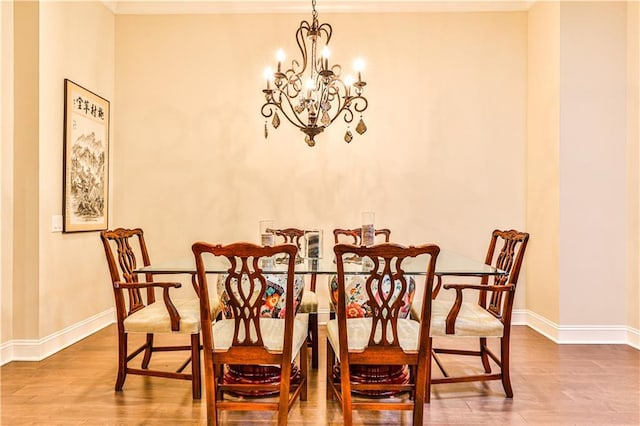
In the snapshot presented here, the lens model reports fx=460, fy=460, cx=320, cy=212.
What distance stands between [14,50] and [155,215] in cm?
181

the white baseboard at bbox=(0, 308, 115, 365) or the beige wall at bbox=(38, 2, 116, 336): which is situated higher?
the beige wall at bbox=(38, 2, 116, 336)

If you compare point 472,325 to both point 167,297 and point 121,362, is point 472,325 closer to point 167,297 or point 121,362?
point 167,297

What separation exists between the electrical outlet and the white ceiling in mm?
2188

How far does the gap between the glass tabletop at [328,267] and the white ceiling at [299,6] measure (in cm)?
273

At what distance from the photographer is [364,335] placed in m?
2.36

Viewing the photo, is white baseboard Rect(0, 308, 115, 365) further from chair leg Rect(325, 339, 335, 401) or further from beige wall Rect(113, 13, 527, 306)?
chair leg Rect(325, 339, 335, 401)

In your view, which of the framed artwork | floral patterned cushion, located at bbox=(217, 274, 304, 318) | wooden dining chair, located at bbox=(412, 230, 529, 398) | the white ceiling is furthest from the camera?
the white ceiling

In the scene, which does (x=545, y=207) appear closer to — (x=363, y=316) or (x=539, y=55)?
(x=539, y=55)

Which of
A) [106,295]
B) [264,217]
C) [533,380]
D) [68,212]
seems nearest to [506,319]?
[533,380]

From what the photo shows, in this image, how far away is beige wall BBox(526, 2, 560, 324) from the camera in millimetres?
3967

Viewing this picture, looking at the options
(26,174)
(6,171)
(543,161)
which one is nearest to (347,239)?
(543,161)

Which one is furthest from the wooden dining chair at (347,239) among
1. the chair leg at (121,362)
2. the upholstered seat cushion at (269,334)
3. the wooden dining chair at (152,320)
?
the chair leg at (121,362)

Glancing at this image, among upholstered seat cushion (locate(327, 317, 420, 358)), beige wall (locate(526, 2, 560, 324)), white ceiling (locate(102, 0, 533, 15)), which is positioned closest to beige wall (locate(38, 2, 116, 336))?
white ceiling (locate(102, 0, 533, 15))

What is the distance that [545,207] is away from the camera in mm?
4141
